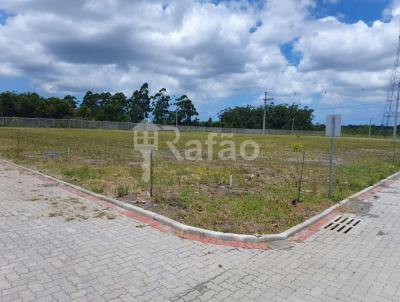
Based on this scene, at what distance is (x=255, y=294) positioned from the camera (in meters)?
3.90

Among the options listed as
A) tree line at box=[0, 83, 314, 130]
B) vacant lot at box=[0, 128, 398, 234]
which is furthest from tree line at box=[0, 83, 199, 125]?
vacant lot at box=[0, 128, 398, 234]

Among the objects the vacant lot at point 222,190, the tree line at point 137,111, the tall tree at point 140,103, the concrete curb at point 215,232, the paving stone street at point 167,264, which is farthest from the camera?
the tall tree at point 140,103

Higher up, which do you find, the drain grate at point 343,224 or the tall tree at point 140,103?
the tall tree at point 140,103

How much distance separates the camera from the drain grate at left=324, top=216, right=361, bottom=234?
6.57 meters

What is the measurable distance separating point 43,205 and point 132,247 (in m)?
3.10

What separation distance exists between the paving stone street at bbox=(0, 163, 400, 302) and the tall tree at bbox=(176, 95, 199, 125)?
101935mm

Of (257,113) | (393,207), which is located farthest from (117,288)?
(257,113)

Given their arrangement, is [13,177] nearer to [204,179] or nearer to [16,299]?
[204,179]

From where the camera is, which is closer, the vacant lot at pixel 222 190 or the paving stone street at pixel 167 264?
the paving stone street at pixel 167 264

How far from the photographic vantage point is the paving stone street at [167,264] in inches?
152

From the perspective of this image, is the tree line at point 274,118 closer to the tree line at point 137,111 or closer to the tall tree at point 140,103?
the tree line at point 137,111

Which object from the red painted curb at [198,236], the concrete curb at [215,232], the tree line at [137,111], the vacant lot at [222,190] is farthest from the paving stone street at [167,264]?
the tree line at [137,111]

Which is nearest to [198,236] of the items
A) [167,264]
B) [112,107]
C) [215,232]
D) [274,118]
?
[215,232]

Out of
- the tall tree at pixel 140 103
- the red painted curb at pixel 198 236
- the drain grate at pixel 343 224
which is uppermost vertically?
the tall tree at pixel 140 103
